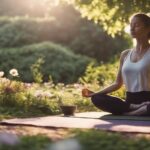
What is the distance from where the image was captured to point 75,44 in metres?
18.6

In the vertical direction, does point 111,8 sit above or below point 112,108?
above

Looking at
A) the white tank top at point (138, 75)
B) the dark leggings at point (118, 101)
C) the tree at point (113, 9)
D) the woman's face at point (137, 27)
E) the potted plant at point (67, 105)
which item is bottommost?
the potted plant at point (67, 105)

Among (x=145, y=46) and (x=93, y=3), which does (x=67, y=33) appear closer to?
(x=93, y=3)

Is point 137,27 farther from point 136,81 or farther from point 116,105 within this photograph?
point 116,105

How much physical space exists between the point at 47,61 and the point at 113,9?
466 cm

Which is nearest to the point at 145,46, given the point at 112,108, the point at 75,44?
the point at 112,108

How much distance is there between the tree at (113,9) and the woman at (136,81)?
370 cm

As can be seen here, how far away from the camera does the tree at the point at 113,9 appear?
421 inches

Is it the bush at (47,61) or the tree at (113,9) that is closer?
the tree at (113,9)

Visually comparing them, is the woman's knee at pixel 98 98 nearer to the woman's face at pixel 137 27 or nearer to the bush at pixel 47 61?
the woman's face at pixel 137 27

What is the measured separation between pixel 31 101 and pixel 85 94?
1207 millimetres

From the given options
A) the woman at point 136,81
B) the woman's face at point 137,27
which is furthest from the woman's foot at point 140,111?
the woman's face at point 137,27

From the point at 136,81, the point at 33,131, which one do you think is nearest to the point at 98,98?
the point at 136,81

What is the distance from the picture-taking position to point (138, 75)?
6895 millimetres
